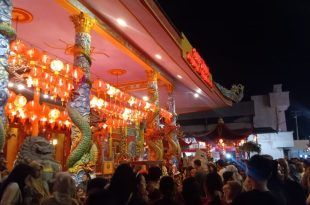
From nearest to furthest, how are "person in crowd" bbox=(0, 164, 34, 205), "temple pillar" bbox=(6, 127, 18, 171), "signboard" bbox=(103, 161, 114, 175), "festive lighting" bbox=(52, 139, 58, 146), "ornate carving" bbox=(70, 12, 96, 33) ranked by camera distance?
"person in crowd" bbox=(0, 164, 34, 205) < "ornate carving" bbox=(70, 12, 96, 33) < "temple pillar" bbox=(6, 127, 18, 171) < "signboard" bbox=(103, 161, 114, 175) < "festive lighting" bbox=(52, 139, 58, 146)

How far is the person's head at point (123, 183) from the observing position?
263 cm

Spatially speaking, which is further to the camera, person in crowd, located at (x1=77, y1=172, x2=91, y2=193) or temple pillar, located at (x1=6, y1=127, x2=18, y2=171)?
temple pillar, located at (x1=6, y1=127, x2=18, y2=171)

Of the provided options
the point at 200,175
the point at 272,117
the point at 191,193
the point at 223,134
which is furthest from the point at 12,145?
the point at 272,117

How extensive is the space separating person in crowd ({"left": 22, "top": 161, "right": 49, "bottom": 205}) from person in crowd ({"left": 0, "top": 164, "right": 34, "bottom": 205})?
10 centimetres

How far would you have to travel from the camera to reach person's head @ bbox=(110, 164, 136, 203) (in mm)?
2633

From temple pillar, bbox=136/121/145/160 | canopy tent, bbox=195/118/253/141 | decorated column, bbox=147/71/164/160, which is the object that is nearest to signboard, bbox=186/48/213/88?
decorated column, bbox=147/71/164/160

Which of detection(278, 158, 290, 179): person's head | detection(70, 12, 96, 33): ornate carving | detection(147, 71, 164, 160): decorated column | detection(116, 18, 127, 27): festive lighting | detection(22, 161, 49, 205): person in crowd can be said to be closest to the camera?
detection(22, 161, 49, 205): person in crowd

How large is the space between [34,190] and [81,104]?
2979mm

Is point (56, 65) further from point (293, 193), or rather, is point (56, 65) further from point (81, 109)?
point (293, 193)

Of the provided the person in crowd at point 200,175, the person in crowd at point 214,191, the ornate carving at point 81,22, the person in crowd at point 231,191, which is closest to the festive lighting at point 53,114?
the ornate carving at point 81,22

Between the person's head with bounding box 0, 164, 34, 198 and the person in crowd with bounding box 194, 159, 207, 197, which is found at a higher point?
the person's head with bounding box 0, 164, 34, 198

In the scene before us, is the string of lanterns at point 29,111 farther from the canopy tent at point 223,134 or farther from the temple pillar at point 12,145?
the canopy tent at point 223,134

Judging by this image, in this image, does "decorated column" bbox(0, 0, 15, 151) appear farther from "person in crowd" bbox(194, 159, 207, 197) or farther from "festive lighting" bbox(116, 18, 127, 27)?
"person in crowd" bbox(194, 159, 207, 197)

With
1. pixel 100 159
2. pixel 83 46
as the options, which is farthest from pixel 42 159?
pixel 100 159
